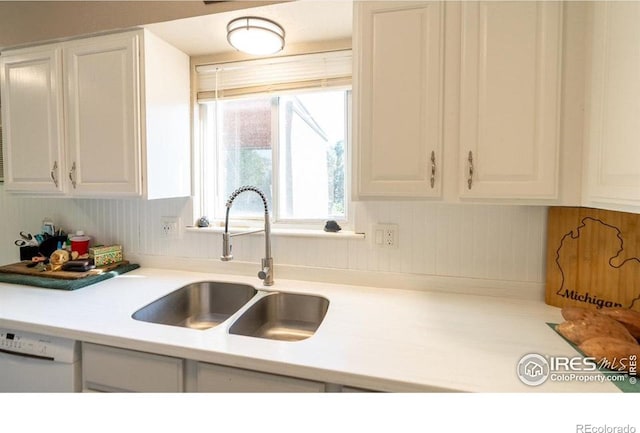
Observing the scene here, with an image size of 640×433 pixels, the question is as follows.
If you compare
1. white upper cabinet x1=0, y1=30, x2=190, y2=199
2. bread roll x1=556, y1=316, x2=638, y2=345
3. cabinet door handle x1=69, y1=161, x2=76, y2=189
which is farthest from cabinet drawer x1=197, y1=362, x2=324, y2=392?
cabinet door handle x1=69, y1=161, x2=76, y2=189

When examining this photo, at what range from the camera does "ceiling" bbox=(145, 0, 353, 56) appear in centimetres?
128

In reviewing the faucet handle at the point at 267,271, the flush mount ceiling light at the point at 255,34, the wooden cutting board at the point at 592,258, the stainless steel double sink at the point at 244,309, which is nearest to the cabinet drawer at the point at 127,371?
the stainless steel double sink at the point at 244,309

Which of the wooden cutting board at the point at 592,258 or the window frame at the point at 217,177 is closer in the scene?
the wooden cutting board at the point at 592,258

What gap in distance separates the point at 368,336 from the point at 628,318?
2.60ft

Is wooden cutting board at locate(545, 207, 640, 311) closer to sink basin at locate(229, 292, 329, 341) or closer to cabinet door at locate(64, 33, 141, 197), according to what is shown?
sink basin at locate(229, 292, 329, 341)

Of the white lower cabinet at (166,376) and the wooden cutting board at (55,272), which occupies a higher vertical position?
the wooden cutting board at (55,272)

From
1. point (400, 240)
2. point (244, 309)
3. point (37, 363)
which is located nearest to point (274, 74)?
point (400, 240)

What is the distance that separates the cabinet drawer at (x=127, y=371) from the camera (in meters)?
0.98

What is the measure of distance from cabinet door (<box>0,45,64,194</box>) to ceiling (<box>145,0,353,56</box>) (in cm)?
61

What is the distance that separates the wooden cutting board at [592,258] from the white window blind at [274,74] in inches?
44.5

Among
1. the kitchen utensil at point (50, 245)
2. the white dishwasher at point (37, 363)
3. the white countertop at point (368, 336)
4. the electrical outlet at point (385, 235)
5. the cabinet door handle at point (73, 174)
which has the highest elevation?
the cabinet door handle at point (73, 174)

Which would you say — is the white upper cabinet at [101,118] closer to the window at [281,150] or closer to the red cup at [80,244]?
the window at [281,150]

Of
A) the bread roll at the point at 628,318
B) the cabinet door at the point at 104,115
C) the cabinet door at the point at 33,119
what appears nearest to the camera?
the bread roll at the point at 628,318
